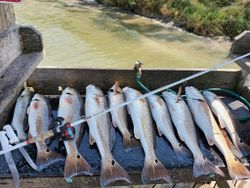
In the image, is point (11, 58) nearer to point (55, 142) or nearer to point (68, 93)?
point (68, 93)

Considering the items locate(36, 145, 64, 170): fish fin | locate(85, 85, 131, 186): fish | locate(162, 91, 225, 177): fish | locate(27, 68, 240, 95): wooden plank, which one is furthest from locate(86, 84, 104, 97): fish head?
locate(36, 145, 64, 170): fish fin

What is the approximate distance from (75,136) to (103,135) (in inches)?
11.2

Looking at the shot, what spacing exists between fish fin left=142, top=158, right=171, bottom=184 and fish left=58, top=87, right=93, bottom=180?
1.61 ft

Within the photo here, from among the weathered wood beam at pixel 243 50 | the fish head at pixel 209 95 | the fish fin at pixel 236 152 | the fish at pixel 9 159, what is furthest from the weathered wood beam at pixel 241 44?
the fish at pixel 9 159

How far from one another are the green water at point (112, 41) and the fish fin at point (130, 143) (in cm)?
653

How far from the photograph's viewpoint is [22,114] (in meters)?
4.07

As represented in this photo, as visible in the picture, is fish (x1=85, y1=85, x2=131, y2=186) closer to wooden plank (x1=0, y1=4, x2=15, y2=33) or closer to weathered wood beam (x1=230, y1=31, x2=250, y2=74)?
wooden plank (x1=0, y1=4, x2=15, y2=33)

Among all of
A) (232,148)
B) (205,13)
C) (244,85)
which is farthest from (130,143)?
(205,13)

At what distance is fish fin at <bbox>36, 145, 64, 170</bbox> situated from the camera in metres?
3.34

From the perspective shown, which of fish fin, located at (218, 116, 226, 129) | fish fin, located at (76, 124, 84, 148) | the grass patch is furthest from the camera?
the grass patch

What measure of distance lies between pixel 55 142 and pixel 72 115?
0.40 m

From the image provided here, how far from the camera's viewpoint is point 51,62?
34.0 ft

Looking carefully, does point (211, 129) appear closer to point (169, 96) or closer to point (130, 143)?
point (169, 96)

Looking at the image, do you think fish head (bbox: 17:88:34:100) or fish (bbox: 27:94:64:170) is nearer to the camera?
fish (bbox: 27:94:64:170)
